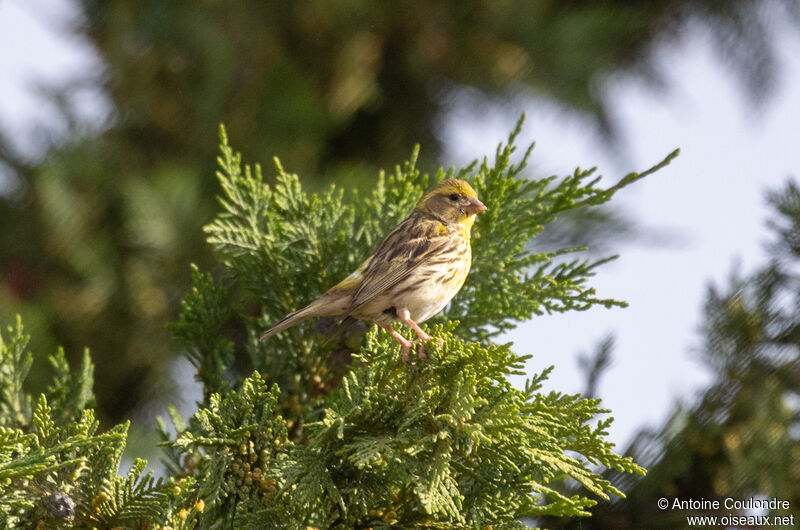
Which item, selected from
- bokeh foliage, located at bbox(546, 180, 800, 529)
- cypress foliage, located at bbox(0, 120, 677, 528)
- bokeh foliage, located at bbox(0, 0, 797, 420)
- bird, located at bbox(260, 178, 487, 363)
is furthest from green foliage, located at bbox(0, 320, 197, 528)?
bokeh foliage, located at bbox(0, 0, 797, 420)

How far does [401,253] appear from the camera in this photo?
3.72 m

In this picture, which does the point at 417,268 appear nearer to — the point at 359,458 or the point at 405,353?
the point at 405,353

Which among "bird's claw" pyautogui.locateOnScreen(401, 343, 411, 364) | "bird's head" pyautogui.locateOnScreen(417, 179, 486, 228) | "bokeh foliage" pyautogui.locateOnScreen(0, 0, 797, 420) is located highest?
"bokeh foliage" pyautogui.locateOnScreen(0, 0, 797, 420)

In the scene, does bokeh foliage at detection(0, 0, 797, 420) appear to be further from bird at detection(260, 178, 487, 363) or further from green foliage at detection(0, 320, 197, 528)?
green foliage at detection(0, 320, 197, 528)

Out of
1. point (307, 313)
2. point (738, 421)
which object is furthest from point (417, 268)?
point (738, 421)

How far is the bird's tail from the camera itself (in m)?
3.10

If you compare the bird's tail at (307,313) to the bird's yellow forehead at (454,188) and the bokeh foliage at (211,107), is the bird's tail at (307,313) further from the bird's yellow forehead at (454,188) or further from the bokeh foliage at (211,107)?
the bokeh foliage at (211,107)

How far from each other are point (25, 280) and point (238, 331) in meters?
1.44

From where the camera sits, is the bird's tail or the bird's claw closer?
the bird's claw

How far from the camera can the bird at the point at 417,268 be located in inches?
135

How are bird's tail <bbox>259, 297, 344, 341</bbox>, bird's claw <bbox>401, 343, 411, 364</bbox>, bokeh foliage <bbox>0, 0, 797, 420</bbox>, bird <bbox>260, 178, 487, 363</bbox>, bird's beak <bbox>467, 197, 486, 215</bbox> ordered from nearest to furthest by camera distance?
bird's claw <bbox>401, 343, 411, 364</bbox>
bird's tail <bbox>259, 297, 344, 341</bbox>
bird <bbox>260, 178, 487, 363</bbox>
bird's beak <bbox>467, 197, 486, 215</bbox>
bokeh foliage <bbox>0, 0, 797, 420</bbox>

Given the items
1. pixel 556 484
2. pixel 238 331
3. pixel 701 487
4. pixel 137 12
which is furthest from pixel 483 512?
pixel 137 12

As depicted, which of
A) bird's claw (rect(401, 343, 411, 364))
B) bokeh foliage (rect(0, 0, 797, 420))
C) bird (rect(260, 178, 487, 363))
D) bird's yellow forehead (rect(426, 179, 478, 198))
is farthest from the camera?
bokeh foliage (rect(0, 0, 797, 420))

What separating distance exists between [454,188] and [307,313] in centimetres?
102
